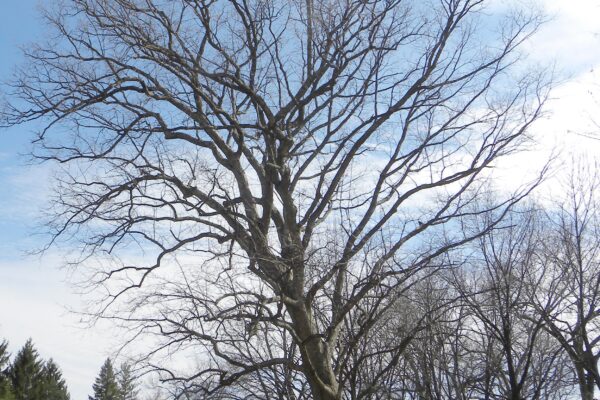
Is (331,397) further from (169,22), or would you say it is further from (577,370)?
(577,370)

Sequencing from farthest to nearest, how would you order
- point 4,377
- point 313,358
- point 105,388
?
point 105,388 → point 4,377 → point 313,358

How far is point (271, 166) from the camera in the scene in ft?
37.1

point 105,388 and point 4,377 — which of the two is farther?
point 105,388

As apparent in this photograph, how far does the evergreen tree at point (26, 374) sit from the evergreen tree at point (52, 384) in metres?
0.37

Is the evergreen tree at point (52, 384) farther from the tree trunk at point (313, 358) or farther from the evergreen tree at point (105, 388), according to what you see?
the tree trunk at point (313, 358)

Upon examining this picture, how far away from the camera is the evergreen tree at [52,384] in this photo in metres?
44.5

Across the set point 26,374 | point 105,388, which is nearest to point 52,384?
point 26,374

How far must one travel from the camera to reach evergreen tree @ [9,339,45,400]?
43.8 meters

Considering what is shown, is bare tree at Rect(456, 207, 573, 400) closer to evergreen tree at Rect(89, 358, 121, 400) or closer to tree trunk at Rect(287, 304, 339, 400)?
tree trunk at Rect(287, 304, 339, 400)

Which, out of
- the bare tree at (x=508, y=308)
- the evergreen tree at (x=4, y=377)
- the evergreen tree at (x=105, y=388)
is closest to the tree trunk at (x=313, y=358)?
the bare tree at (x=508, y=308)

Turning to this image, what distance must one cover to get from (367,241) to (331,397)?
2.68 meters

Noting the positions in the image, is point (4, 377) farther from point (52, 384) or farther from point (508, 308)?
point (508, 308)

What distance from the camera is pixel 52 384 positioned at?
47000mm

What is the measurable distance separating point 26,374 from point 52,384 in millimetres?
2848
